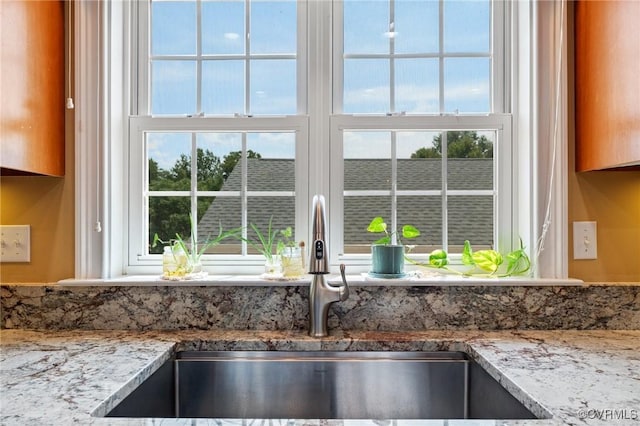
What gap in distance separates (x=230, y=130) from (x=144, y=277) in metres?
0.57

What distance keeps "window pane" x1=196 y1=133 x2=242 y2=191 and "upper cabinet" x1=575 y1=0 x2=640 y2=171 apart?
1111 mm

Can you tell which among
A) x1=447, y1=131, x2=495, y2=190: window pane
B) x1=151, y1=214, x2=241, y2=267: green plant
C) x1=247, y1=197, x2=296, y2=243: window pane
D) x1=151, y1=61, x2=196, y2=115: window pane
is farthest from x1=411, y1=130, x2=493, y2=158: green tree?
x1=151, y1=61, x2=196, y2=115: window pane

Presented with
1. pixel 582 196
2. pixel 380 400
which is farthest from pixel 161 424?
pixel 582 196

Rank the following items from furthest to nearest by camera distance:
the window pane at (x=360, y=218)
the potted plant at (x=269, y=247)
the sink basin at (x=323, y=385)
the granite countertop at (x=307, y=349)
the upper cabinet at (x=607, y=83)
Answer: the window pane at (x=360, y=218)
the potted plant at (x=269, y=247)
the sink basin at (x=323, y=385)
the upper cabinet at (x=607, y=83)
the granite countertop at (x=307, y=349)

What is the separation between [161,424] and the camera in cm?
77

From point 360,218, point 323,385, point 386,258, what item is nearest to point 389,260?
point 386,258

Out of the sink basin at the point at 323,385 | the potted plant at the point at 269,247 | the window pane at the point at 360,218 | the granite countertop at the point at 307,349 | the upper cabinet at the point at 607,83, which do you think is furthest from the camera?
the window pane at the point at 360,218

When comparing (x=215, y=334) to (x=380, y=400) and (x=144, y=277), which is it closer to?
(x=144, y=277)

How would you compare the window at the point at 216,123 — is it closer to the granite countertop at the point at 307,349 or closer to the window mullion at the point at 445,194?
the granite countertop at the point at 307,349

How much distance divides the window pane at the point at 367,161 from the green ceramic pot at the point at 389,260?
0.25 metres

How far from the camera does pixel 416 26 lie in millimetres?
1623

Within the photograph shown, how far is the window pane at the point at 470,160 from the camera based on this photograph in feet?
5.29

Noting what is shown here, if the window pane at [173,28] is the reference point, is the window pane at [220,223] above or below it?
below

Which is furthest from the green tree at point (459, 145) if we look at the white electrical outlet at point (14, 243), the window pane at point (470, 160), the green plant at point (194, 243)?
the white electrical outlet at point (14, 243)
